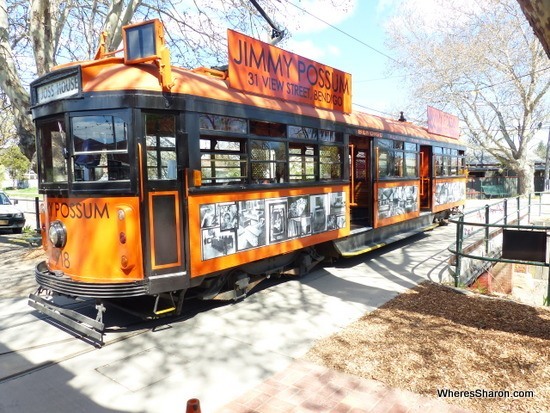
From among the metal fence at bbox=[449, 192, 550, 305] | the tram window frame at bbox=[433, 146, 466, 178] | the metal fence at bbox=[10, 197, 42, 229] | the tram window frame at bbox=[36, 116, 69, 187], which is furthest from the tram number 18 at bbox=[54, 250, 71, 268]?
the metal fence at bbox=[10, 197, 42, 229]

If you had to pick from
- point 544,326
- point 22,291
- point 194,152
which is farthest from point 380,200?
point 22,291

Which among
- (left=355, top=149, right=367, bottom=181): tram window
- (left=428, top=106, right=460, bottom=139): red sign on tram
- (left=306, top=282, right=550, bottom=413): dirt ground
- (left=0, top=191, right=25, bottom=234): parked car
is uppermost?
(left=428, top=106, right=460, bottom=139): red sign on tram

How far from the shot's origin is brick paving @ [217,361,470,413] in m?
3.31

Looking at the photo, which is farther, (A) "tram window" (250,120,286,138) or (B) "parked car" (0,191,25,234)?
(B) "parked car" (0,191,25,234)

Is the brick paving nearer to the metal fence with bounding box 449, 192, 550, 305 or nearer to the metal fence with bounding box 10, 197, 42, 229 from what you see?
the metal fence with bounding box 449, 192, 550, 305

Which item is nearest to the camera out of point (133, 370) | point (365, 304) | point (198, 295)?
point (133, 370)

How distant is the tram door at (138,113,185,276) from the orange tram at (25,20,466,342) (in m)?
0.01

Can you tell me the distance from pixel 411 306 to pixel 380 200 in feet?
12.0

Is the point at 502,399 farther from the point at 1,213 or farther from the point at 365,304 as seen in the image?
the point at 1,213

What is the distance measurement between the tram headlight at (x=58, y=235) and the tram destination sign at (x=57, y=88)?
1.47m

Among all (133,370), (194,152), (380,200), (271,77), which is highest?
(271,77)

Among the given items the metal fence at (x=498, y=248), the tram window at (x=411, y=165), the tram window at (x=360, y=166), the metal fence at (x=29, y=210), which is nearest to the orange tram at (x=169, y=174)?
the metal fence at (x=498, y=248)

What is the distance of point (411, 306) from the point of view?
575 centimetres

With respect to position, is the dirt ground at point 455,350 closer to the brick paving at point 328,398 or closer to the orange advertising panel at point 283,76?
the brick paving at point 328,398
